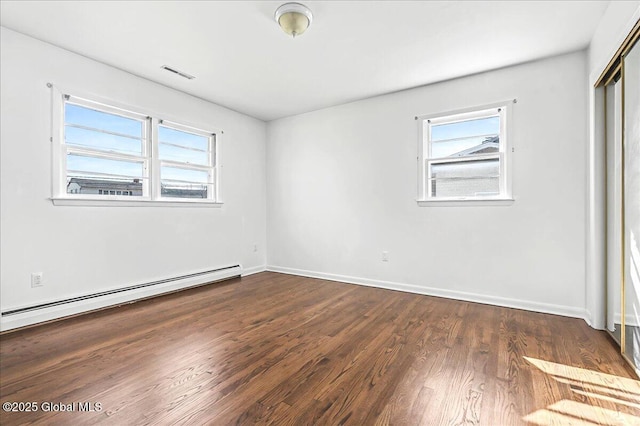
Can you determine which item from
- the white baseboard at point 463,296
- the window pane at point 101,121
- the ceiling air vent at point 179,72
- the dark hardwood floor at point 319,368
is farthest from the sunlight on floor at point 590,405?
the window pane at point 101,121

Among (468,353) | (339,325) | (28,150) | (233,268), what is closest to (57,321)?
(28,150)

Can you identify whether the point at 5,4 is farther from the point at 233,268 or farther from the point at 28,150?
the point at 233,268

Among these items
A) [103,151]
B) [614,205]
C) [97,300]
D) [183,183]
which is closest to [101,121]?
[103,151]

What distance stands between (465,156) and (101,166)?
4.15m

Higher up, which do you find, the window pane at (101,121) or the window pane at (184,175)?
the window pane at (101,121)

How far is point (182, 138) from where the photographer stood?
416cm

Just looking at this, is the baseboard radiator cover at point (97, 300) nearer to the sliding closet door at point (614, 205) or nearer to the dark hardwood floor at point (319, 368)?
the dark hardwood floor at point (319, 368)

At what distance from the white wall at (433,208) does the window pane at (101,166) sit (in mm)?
2182

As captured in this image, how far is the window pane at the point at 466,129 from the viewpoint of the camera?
3424 mm

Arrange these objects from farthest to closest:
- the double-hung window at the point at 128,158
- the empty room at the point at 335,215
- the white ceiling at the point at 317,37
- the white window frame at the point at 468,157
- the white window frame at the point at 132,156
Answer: the white window frame at the point at 468,157 → the double-hung window at the point at 128,158 → the white window frame at the point at 132,156 → the white ceiling at the point at 317,37 → the empty room at the point at 335,215

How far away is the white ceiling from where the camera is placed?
2330mm

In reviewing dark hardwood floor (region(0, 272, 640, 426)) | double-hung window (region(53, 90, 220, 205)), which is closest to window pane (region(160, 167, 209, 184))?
double-hung window (region(53, 90, 220, 205))

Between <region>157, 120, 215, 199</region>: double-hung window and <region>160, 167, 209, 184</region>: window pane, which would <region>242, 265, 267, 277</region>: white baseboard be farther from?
<region>160, 167, 209, 184</region>: window pane

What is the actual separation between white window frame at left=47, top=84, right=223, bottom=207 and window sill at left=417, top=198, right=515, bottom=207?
9.74 feet
